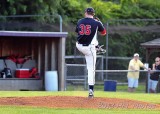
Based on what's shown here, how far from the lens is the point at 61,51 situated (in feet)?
76.7

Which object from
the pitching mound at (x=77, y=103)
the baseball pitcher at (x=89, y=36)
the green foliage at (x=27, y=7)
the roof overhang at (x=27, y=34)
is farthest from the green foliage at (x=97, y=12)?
the pitching mound at (x=77, y=103)

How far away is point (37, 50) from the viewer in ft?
81.1

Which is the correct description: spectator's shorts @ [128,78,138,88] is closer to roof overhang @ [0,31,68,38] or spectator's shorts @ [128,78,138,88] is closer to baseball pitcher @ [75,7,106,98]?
roof overhang @ [0,31,68,38]

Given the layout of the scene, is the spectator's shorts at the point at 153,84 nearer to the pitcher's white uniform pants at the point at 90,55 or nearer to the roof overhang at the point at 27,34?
the roof overhang at the point at 27,34

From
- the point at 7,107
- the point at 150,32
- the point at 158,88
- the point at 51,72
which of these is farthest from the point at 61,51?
the point at 7,107

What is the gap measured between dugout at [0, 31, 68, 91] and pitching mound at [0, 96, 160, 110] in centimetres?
1003

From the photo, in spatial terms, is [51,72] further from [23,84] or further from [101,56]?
[101,56]

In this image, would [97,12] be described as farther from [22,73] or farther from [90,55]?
[90,55]

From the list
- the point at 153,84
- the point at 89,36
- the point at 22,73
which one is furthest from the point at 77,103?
the point at 22,73

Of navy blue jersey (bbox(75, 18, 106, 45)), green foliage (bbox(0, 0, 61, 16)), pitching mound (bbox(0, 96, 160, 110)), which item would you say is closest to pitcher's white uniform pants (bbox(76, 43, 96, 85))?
navy blue jersey (bbox(75, 18, 106, 45))

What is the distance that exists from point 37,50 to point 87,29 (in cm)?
1218

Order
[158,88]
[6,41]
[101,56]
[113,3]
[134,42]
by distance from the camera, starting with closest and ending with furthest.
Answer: [158,88], [6,41], [101,56], [134,42], [113,3]

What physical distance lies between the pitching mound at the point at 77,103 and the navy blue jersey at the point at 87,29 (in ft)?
4.34

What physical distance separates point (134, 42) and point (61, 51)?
6099mm
